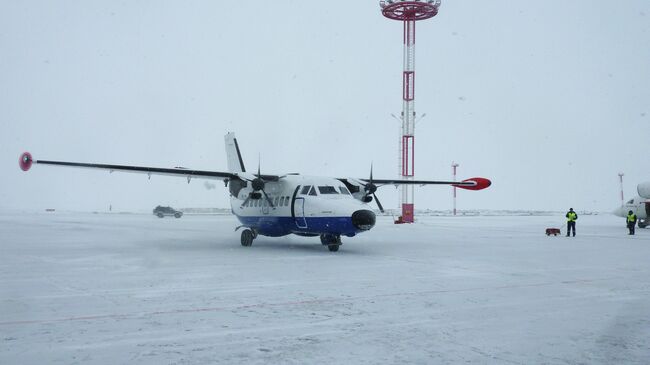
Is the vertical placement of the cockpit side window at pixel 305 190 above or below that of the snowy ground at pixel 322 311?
Answer: above

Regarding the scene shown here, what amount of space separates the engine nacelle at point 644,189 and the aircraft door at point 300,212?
28108mm

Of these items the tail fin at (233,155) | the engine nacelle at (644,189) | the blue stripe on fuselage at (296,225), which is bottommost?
the blue stripe on fuselage at (296,225)

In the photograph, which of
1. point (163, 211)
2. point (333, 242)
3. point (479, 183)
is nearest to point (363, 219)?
point (333, 242)

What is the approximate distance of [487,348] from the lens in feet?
20.0

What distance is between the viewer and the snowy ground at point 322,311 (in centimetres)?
588

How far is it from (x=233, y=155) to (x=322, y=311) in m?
20.4

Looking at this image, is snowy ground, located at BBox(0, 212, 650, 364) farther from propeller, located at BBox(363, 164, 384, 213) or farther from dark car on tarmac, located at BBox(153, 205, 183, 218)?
dark car on tarmac, located at BBox(153, 205, 183, 218)

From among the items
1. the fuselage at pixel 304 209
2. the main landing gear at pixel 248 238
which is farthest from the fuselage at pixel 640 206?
the main landing gear at pixel 248 238

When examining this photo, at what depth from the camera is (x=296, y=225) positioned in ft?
67.1

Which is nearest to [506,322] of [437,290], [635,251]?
[437,290]

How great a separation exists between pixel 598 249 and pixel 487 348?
684 inches

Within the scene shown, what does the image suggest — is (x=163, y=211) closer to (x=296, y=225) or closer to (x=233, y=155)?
(x=233, y=155)

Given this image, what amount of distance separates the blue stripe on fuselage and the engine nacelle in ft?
90.6

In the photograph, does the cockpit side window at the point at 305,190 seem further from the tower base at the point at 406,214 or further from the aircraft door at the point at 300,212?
the tower base at the point at 406,214
